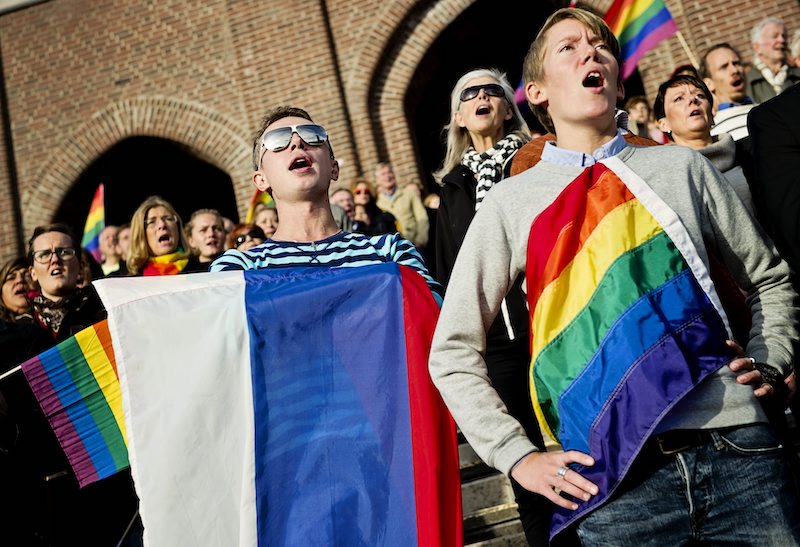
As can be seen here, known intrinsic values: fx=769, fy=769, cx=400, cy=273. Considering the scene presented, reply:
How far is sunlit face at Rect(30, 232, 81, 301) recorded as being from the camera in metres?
4.42

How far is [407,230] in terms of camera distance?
791 centimetres

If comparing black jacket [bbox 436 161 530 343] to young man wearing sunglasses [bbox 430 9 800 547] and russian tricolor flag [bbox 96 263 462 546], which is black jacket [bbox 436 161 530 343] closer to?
russian tricolor flag [bbox 96 263 462 546]

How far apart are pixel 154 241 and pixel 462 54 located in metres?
8.23

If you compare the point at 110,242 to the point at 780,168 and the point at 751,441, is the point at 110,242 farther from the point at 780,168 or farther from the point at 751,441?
the point at 751,441

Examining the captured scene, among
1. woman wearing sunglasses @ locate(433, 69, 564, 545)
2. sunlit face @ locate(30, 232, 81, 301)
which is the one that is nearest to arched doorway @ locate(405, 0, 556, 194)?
woman wearing sunglasses @ locate(433, 69, 564, 545)

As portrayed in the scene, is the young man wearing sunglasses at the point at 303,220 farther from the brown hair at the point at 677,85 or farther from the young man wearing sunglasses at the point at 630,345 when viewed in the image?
the brown hair at the point at 677,85

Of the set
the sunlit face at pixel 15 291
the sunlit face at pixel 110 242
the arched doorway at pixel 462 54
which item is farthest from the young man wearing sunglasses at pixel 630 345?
the arched doorway at pixel 462 54

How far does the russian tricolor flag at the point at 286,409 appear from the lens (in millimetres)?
2355

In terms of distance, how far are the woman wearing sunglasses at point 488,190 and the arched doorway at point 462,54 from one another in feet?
21.9

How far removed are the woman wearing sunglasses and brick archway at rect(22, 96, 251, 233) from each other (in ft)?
23.0

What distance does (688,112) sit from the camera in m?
3.92

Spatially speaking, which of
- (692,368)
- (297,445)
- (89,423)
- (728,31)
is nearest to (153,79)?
(728,31)

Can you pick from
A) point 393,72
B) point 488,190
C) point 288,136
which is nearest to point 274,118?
point 288,136

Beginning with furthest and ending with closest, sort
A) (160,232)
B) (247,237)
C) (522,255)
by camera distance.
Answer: (247,237), (160,232), (522,255)
